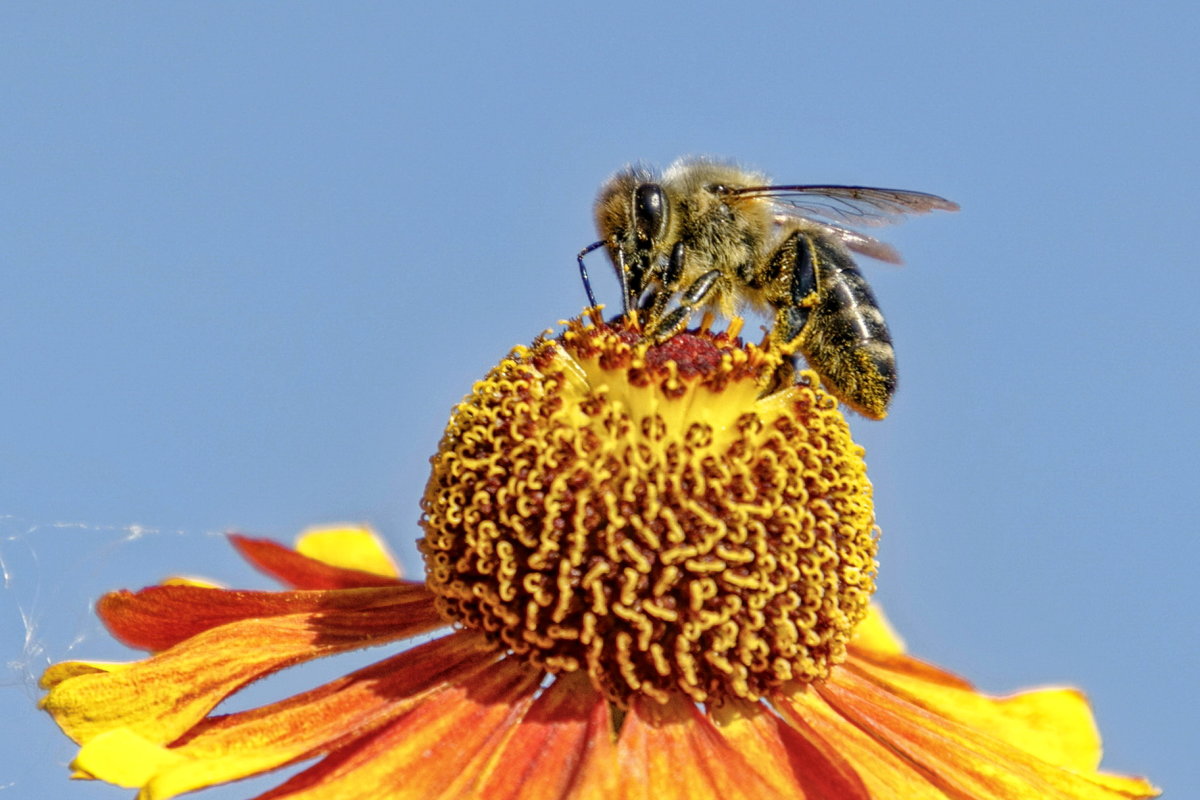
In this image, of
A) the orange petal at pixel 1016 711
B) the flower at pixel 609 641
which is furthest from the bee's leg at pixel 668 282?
the orange petal at pixel 1016 711

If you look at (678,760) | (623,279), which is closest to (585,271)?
(623,279)

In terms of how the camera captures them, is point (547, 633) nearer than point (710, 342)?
Yes

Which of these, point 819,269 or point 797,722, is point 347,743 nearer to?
point 797,722

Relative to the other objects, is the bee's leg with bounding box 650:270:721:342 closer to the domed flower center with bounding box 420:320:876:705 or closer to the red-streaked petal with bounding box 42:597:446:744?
the domed flower center with bounding box 420:320:876:705

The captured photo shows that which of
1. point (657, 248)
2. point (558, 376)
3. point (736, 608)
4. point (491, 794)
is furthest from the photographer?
point (657, 248)

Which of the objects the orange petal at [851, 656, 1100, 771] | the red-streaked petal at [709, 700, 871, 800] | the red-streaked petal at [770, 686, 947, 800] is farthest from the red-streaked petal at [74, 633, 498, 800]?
the orange petal at [851, 656, 1100, 771]

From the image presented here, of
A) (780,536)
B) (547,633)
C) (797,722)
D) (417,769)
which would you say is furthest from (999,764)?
(417,769)
